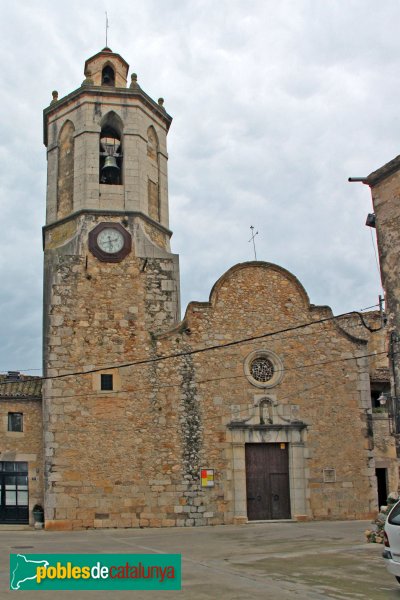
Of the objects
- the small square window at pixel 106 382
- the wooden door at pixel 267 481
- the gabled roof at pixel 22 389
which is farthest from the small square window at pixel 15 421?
the wooden door at pixel 267 481

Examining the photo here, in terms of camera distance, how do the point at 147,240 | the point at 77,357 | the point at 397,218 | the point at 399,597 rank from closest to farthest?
the point at 399,597 < the point at 397,218 < the point at 77,357 < the point at 147,240

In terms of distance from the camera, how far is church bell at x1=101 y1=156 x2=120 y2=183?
21500 mm

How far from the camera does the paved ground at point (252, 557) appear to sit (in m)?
8.04

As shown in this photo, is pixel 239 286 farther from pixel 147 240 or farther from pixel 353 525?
pixel 353 525

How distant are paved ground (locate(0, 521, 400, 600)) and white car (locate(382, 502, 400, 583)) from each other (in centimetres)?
32

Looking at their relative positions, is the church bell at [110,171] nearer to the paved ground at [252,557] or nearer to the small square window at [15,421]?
the small square window at [15,421]

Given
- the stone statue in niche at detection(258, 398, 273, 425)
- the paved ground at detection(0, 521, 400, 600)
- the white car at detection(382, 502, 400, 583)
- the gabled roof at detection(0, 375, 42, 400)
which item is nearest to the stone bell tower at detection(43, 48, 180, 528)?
the gabled roof at detection(0, 375, 42, 400)

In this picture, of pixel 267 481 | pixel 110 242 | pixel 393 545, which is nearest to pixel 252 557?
pixel 393 545

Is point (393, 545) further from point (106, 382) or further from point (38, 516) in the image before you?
point (38, 516)

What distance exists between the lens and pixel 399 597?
7.76 m

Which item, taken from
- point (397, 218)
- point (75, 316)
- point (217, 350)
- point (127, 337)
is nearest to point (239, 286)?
point (217, 350)

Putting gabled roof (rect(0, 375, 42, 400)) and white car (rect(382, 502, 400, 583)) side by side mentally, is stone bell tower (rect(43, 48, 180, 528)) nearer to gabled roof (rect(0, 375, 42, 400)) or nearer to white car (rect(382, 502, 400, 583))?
gabled roof (rect(0, 375, 42, 400))

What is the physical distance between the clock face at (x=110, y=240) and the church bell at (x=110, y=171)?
202 cm

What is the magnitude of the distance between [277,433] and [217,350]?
306 centimetres
